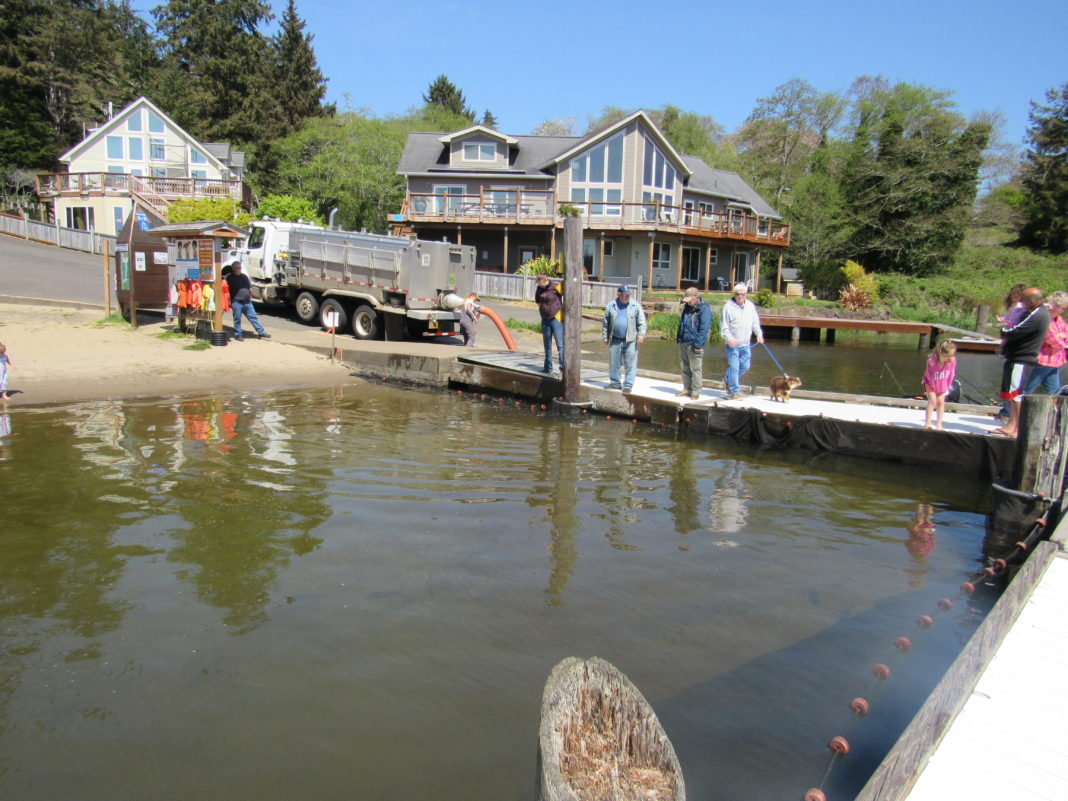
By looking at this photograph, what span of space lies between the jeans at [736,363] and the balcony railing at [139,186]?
35.2 meters

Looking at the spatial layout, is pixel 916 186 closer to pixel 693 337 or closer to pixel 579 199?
pixel 579 199

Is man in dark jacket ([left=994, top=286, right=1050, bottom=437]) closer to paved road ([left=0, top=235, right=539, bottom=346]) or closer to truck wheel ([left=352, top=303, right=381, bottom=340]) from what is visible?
truck wheel ([left=352, top=303, right=381, bottom=340])

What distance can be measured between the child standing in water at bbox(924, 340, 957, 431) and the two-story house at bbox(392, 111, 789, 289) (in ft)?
94.9

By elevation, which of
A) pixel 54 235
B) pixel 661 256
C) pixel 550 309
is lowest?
pixel 550 309

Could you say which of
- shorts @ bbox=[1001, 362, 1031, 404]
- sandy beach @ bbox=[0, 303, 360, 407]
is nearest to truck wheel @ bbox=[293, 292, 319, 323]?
sandy beach @ bbox=[0, 303, 360, 407]

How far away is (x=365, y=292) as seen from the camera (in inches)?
762

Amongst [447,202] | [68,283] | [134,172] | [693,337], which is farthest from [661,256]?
[134,172]

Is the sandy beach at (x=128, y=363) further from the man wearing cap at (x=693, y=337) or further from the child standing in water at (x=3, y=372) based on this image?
the man wearing cap at (x=693, y=337)

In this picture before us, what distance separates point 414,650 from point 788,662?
7.92 ft

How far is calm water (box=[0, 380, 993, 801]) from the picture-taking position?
403 cm

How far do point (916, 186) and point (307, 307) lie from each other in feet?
122

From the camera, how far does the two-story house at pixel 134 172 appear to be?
4162cm

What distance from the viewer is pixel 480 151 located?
4097 centimetres

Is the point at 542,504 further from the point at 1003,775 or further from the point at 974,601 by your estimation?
the point at 1003,775
